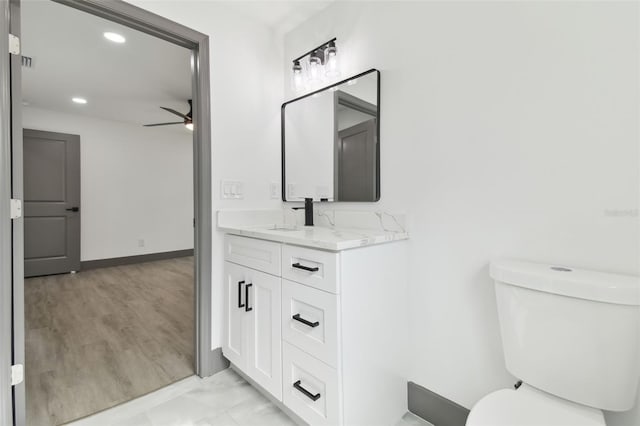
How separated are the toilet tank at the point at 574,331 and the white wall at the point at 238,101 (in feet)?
5.10

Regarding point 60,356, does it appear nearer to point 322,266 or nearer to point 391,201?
point 322,266

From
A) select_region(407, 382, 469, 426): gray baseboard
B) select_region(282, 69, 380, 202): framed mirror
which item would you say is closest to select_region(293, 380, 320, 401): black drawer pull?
select_region(407, 382, 469, 426): gray baseboard

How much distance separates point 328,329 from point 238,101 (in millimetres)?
1557

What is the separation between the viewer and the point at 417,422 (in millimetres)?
1415

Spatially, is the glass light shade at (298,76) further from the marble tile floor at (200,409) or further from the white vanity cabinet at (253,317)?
the marble tile floor at (200,409)

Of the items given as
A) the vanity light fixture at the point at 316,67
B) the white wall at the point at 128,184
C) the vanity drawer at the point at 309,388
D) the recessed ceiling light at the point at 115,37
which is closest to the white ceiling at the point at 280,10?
the vanity light fixture at the point at 316,67

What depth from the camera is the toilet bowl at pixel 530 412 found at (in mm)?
848

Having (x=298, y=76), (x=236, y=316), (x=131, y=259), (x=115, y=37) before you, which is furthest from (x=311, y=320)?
(x=131, y=259)

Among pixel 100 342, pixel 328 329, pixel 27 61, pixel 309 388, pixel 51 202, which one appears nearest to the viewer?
pixel 328 329

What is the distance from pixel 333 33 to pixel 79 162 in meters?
4.43

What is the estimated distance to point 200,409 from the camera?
1491 millimetres

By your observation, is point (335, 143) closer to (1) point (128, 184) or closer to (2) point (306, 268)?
(2) point (306, 268)

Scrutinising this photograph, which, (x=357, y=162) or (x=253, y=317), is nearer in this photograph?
(x=253, y=317)

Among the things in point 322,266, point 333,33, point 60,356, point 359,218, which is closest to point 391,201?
point 359,218
